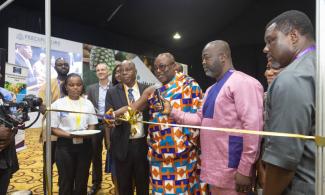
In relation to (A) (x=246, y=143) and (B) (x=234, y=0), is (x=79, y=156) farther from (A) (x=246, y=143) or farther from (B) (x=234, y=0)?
(B) (x=234, y=0)

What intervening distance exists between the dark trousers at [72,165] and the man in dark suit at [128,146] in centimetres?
30

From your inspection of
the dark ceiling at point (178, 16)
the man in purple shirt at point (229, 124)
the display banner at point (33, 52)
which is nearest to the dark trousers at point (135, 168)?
the man in purple shirt at point (229, 124)

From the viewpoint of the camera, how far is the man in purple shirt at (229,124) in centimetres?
123

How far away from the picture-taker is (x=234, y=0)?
7562mm

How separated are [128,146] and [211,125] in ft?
2.49

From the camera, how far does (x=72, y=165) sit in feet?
6.82

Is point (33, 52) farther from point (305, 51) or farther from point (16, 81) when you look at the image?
point (305, 51)

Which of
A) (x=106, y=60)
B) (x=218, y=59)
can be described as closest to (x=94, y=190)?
(x=218, y=59)

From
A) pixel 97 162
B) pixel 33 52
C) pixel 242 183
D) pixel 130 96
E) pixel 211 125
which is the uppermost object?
pixel 33 52

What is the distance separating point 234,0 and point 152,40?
2580 mm

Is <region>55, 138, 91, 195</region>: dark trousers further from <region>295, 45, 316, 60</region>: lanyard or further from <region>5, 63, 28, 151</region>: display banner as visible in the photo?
<region>295, 45, 316, 60</region>: lanyard

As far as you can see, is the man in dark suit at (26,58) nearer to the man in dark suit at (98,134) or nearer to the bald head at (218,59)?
the man in dark suit at (98,134)

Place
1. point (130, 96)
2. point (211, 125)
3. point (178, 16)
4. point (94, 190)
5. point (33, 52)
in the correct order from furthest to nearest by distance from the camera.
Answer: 1. point (178, 16)
2. point (33, 52)
3. point (94, 190)
4. point (130, 96)
5. point (211, 125)

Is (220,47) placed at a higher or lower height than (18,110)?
higher
